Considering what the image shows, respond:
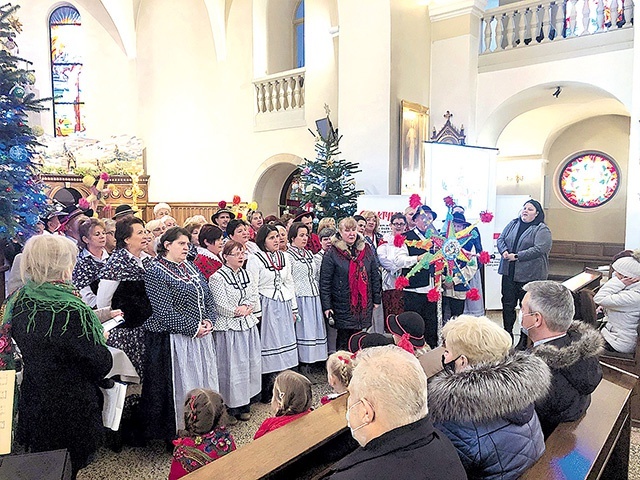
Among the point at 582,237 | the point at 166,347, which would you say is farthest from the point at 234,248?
the point at 582,237

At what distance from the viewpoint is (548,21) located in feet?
25.1

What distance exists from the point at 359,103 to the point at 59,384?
6.54 m

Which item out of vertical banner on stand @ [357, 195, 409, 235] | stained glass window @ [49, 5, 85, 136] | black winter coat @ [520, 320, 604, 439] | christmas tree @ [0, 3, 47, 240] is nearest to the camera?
black winter coat @ [520, 320, 604, 439]

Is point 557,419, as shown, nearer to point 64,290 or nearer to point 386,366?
point 386,366

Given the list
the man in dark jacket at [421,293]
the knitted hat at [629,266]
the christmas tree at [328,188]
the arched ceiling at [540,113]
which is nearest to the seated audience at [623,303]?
the knitted hat at [629,266]

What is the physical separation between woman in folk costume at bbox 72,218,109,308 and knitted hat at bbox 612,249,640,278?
3.77m

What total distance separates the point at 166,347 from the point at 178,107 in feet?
29.6

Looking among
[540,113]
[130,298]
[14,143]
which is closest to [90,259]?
[130,298]

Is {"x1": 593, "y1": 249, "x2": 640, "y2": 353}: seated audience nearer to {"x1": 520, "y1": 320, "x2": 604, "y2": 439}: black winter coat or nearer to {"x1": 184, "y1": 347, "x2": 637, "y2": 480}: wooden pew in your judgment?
{"x1": 184, "y1": 347, "x2": 637, "y2": 480}: wooden pew

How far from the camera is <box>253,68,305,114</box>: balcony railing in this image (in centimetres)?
966

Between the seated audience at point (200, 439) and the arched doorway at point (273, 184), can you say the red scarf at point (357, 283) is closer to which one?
the seated audience at point (200, 439)

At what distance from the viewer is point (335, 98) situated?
906cm

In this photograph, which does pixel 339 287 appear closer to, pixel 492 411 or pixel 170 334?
pixel 170 334

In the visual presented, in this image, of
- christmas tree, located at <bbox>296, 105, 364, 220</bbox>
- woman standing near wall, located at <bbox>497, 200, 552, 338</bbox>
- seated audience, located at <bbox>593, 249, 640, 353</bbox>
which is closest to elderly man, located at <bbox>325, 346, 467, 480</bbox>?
seated audience, located at <bbox>593, 249, 640, 353</bbox>
